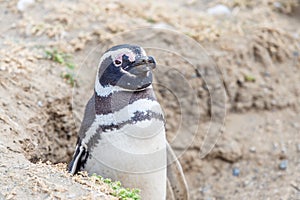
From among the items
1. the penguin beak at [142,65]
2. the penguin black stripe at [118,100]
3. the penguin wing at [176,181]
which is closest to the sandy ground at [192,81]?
the penguin wing at [176,181]

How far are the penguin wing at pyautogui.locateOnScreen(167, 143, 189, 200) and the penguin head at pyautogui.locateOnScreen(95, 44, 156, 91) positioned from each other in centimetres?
102

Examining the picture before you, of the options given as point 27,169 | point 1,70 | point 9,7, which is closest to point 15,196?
point 27,169

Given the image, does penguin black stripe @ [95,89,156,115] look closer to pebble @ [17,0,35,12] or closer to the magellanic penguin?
the magellanic penguin

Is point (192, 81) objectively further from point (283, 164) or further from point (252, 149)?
point (283, 164)

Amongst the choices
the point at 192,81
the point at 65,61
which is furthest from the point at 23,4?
the point at 192,81

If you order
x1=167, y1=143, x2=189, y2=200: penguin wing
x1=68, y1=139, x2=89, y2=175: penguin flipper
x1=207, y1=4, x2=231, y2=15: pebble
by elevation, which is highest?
x1=68, y1=139, x2=89, y2=175: penguin flipper

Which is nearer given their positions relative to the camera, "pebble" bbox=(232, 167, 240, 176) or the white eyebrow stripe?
the white eyebrow stripe

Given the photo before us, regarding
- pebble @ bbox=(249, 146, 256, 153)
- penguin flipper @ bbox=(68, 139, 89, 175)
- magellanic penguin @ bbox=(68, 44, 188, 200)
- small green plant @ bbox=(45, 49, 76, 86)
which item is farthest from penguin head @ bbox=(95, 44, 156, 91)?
pebble @ bbox=(249, 146, 256, 153)

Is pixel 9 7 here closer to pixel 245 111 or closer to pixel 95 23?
pixel 95 23

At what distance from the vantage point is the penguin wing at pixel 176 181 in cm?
469

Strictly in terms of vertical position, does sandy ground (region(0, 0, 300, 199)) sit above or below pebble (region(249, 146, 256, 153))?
above

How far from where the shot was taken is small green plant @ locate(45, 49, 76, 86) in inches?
208

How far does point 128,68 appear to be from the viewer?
381 centimetres

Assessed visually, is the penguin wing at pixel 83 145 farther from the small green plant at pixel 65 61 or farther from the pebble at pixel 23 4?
the pebble at pixel 23 4
